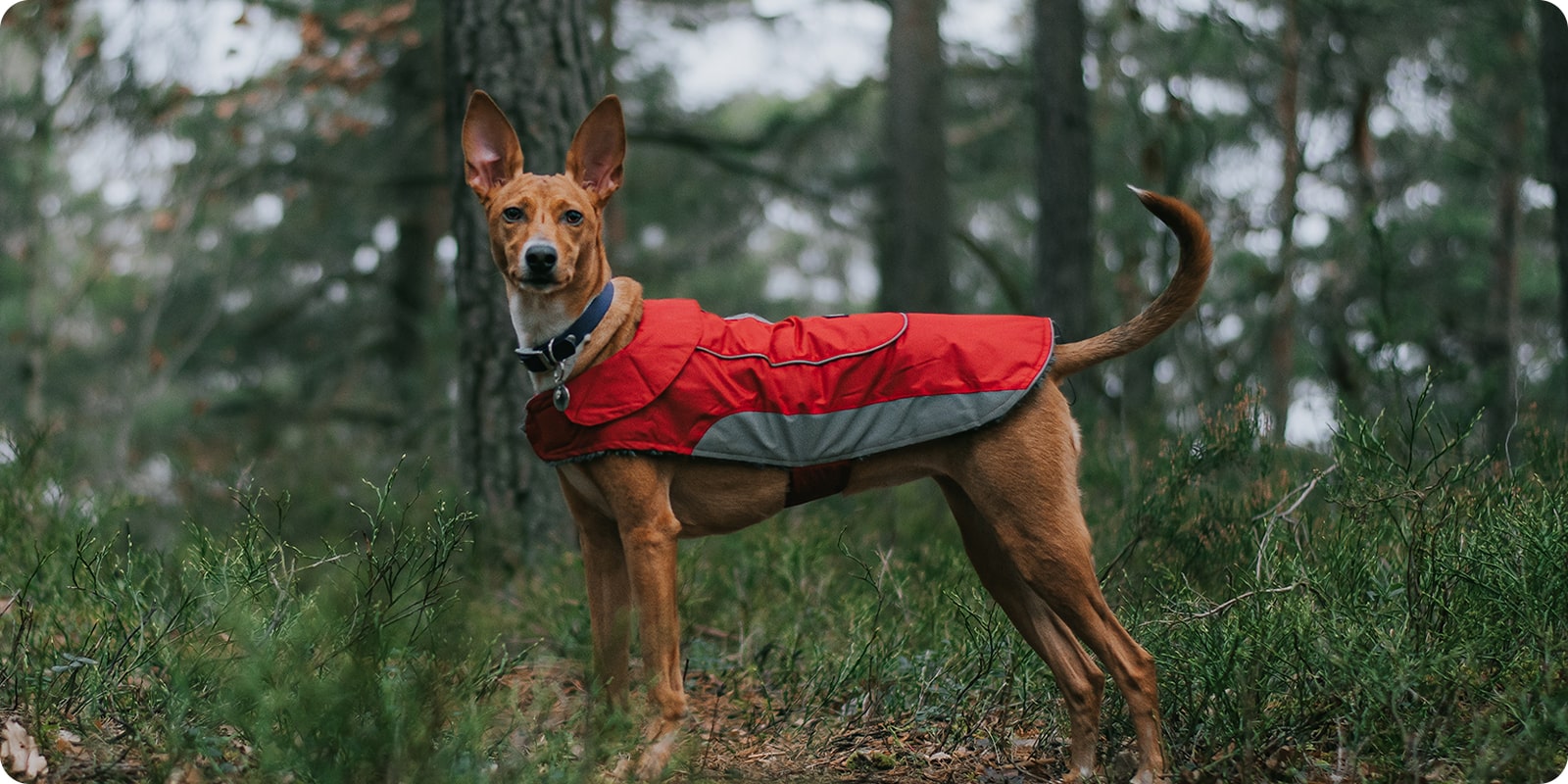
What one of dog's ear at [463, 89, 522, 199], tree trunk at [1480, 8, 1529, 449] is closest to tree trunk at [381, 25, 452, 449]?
dog's ear at [463, 89, 522, 199]

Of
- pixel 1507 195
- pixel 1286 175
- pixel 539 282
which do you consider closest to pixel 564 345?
pixel 539 282

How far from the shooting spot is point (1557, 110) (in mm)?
7512

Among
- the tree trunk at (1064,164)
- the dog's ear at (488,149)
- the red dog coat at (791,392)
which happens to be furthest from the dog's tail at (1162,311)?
the tree trunk at (1064,164)

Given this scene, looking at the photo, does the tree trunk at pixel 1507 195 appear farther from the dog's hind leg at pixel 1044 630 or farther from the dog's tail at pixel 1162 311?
the dog's hind leg at pixel 1044 630

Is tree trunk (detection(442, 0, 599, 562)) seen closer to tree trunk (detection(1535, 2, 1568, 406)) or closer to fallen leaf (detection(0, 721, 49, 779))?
fallen leaf (detection(0, 721, 49, 779))

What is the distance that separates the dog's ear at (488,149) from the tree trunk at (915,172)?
7649mm

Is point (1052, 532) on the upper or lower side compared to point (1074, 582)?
upper

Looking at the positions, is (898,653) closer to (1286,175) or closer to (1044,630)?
(1044,630)

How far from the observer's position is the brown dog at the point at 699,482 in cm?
381

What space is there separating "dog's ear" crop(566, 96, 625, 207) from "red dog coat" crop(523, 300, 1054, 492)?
69 centimetres

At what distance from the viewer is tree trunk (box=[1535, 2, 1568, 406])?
24.3 ft

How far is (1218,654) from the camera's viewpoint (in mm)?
3869

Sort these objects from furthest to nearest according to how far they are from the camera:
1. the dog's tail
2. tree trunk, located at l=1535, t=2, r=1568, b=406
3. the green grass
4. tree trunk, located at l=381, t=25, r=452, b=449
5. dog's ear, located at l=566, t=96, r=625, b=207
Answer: tree trunk, located at l=381, t=25, r=452, b=449 → tree trunk, located at l=1535, t=2, r=1568, b=406 → dog's ear, located at l=566, t=96, r=625, b=207 → the dog's tail → the green grass

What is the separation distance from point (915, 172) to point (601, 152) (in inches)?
333
